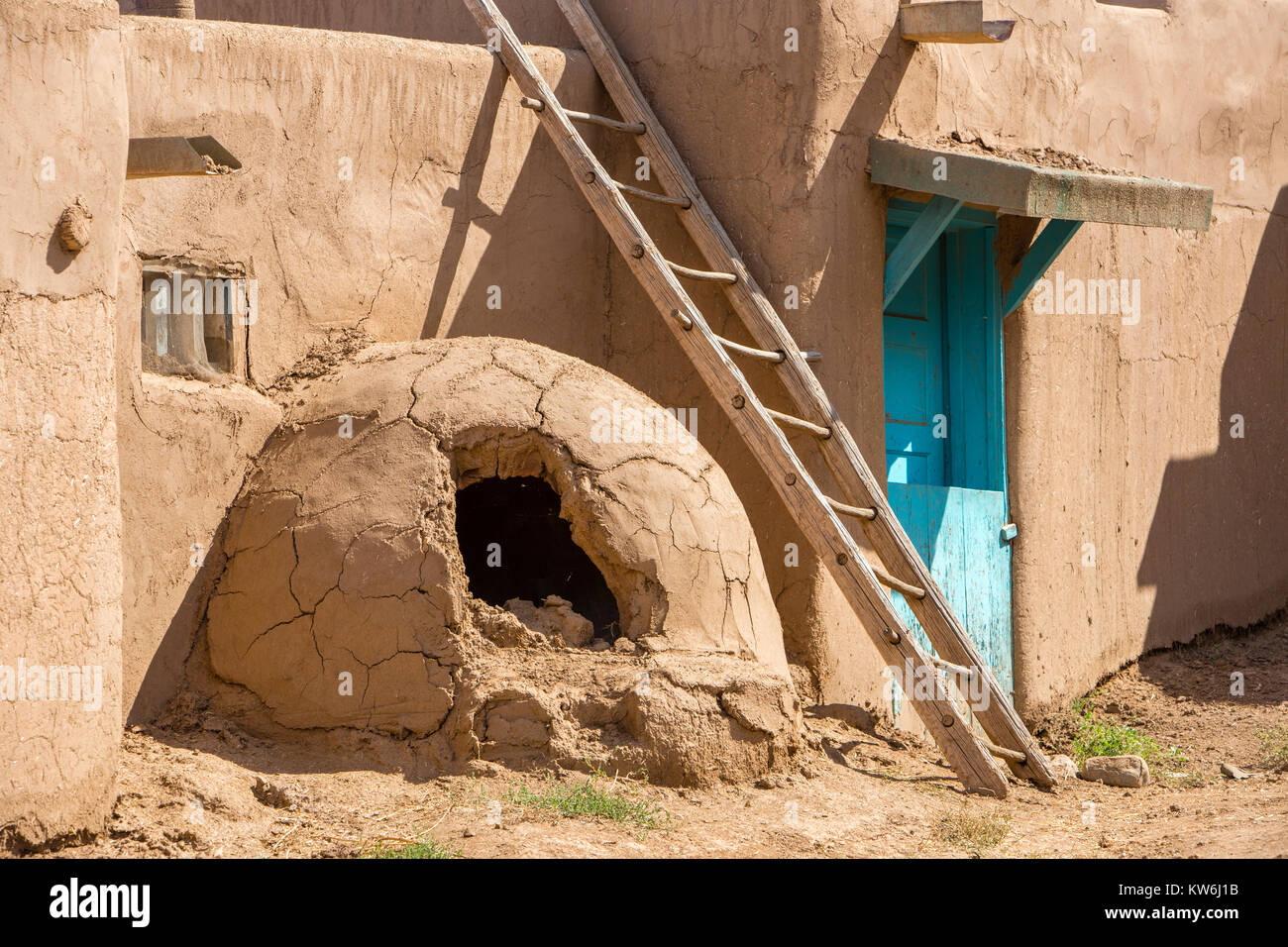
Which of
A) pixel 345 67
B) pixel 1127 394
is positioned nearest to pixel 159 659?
pixel 345 67

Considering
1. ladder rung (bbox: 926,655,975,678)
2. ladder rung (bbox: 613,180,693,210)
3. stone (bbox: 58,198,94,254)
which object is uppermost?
ladder rung (bbox: 613,180,693,210)

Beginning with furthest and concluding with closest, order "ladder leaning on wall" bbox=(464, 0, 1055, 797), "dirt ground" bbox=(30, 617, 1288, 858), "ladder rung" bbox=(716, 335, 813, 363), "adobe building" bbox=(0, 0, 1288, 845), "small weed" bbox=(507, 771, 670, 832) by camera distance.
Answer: "ladder rung" bbox=(716, 335, 813, 363)
"ladder leaning on wall" bbox=(464, 0, 1055, 797)
"small weed" bbox=(507, 771, 670, 832)
"dirt ground" bbox=(30, 617, 1288, 858)
"adobe building" bbox=(0, 0, 1288, 845)

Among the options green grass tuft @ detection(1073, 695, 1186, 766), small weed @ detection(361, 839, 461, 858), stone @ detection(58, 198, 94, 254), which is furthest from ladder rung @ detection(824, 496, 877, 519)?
stone @ detection(58, 198, 94, 254)

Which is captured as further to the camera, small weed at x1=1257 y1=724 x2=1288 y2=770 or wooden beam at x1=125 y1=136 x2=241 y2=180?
small weed at x1=1257 y1=724 x2=1288 y2=770

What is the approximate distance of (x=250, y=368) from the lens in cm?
644

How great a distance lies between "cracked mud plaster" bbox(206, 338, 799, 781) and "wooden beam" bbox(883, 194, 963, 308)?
5.63 feet

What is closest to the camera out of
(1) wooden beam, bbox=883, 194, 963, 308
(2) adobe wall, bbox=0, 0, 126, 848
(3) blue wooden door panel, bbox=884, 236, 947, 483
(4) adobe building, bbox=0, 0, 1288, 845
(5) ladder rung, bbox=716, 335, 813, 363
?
(2) adobe wall, bbox=0, 0, 126, 848

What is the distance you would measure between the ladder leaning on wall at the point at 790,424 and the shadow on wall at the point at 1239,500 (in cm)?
269

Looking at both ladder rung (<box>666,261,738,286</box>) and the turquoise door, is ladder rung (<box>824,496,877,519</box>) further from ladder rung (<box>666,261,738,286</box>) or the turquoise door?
ladder rung (<box>666,261,738,286</box>)

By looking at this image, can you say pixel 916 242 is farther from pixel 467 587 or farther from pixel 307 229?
pixel 467 587

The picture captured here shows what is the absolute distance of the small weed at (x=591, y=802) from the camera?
5.28 meters

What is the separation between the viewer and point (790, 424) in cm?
689

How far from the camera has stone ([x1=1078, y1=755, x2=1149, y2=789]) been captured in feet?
22.7
